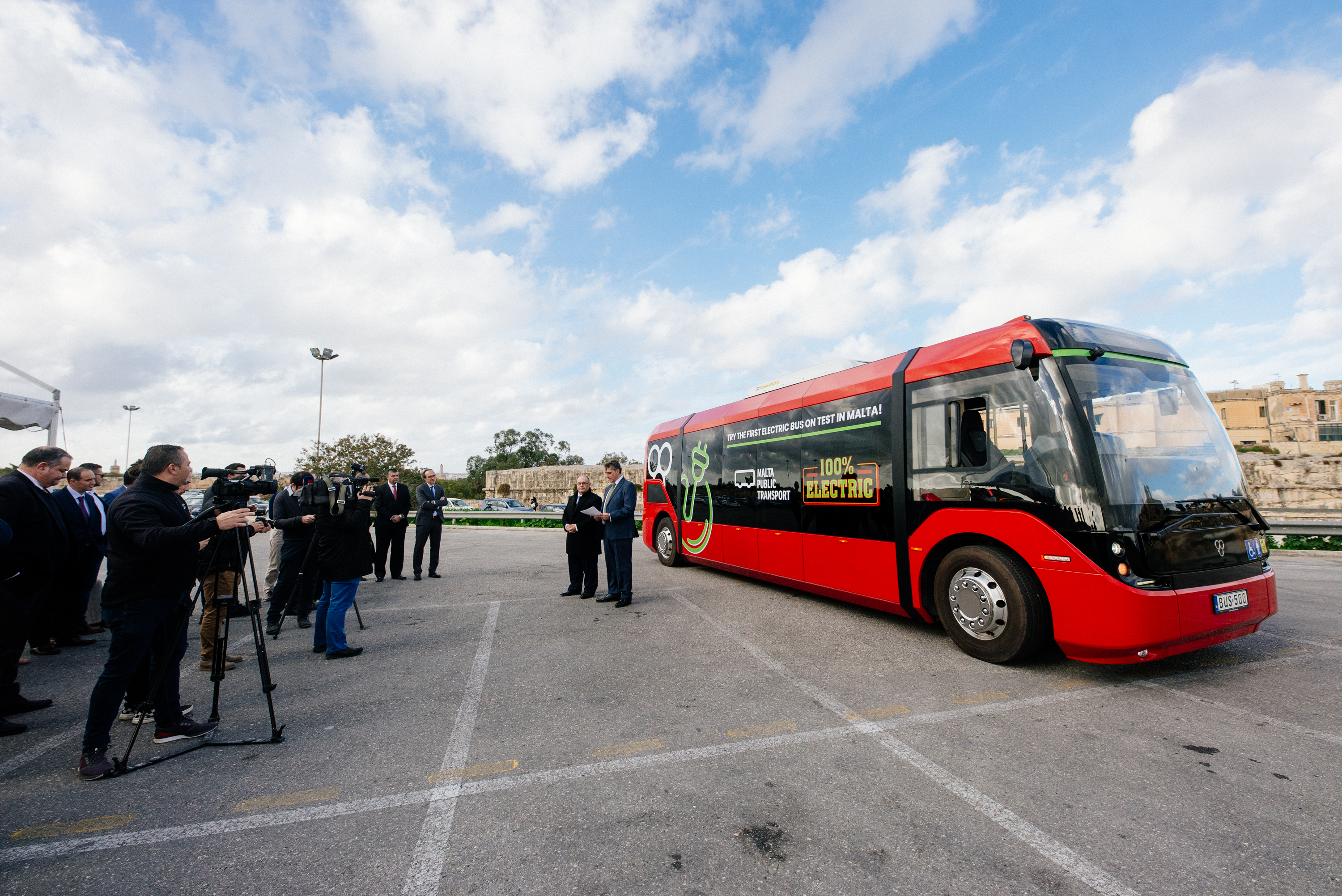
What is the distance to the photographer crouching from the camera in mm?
5270

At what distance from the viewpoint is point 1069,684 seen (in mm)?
4148

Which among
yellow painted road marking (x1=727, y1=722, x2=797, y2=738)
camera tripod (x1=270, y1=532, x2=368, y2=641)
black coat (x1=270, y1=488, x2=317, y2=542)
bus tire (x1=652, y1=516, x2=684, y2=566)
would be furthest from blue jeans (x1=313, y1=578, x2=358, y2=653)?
bus tire (x1=652, y1=516, x2=684, y2=566)

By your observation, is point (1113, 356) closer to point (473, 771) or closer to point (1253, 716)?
point (1253, 716)

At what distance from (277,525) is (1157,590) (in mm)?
8261

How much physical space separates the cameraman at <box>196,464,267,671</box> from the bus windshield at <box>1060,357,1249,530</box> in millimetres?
6035

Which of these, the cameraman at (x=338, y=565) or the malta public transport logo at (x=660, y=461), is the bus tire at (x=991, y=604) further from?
the malta public transport logo at (x=660, y=461)

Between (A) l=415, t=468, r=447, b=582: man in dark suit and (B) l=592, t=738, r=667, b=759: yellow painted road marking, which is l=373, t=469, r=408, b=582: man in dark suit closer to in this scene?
(A) l=415, t=468, r=447, b=582: man in dark suit

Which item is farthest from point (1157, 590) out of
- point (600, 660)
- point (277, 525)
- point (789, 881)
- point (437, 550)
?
A: point (437, 550)

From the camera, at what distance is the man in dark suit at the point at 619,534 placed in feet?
23.9

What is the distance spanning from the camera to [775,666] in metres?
4.64

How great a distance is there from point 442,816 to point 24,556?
4066 mm

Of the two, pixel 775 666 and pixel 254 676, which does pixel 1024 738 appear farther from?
pixel 254 676

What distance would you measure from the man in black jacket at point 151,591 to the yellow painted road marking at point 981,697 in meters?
4.79

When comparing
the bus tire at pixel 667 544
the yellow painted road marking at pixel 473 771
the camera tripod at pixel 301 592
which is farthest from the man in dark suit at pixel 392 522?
the yellow painted road marking at pixel 473 771
